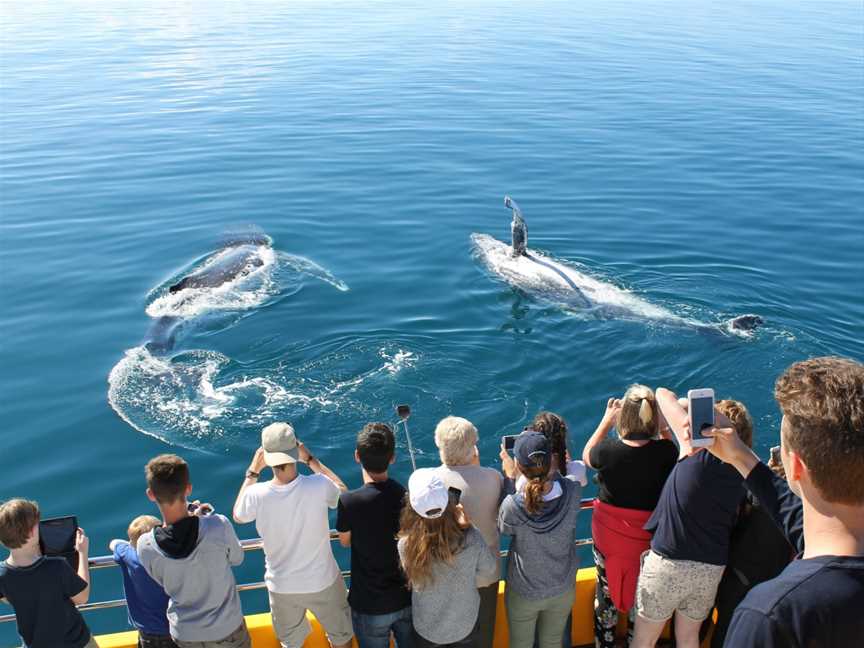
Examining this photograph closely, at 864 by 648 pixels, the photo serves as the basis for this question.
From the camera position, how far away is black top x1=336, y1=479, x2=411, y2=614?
5.97 meters

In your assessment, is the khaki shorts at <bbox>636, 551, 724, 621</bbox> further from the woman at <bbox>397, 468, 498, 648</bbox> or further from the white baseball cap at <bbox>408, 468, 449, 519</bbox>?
the white baseball cap at <bbox>408, 468, 449, 519</bbox>

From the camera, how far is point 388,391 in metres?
13.5

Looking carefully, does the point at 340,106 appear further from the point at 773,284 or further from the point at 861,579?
the point at 861,579

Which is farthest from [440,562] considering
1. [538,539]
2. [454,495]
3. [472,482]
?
[538,539]

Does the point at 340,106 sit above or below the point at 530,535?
below

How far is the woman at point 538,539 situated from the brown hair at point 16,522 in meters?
3.27

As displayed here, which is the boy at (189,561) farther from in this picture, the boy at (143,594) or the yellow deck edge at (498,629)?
the yellow deck edge at (498,629)

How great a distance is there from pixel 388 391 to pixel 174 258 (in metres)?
9.78

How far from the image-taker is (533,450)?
5.79 m

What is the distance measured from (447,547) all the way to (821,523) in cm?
290

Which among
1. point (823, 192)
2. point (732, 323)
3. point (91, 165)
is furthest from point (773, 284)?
point (91, 165)

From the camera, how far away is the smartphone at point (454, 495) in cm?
577

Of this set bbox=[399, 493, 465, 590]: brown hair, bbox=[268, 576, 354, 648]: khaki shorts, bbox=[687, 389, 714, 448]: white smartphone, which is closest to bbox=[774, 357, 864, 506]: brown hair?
bbox=[687, 389, 714, 448]: white smartphone

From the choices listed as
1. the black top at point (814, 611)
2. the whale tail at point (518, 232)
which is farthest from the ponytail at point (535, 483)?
the whale tail at point (518, 232)
